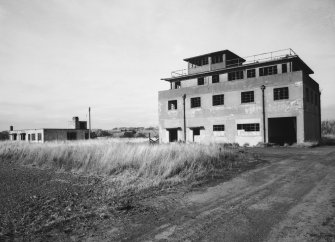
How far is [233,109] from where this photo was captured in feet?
84.6

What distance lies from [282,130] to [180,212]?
2508 cm

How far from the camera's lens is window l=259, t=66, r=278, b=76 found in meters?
25.1

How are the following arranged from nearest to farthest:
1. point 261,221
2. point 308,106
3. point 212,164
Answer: point 261,221
point 212,164
point 308,106

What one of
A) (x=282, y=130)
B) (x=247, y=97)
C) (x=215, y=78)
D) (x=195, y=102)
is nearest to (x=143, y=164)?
(x=247, y=97)

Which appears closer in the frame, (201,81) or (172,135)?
(201,81)

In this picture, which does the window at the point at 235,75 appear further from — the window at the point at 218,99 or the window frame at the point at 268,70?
the window at the point at 218,99

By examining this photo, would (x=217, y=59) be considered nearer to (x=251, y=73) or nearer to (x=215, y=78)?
(x=215, y=78)

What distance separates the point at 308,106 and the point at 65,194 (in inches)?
930

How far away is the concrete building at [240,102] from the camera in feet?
74.7

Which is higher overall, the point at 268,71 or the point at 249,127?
the point at 268,71

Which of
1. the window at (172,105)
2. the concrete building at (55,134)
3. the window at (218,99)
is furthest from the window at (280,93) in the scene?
the concrete building at (55,134)

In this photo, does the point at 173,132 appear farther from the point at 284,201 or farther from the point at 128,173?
the point at 284,201

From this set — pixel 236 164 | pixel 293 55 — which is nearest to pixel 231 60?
pixel 293 55

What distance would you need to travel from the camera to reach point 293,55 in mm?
23812
